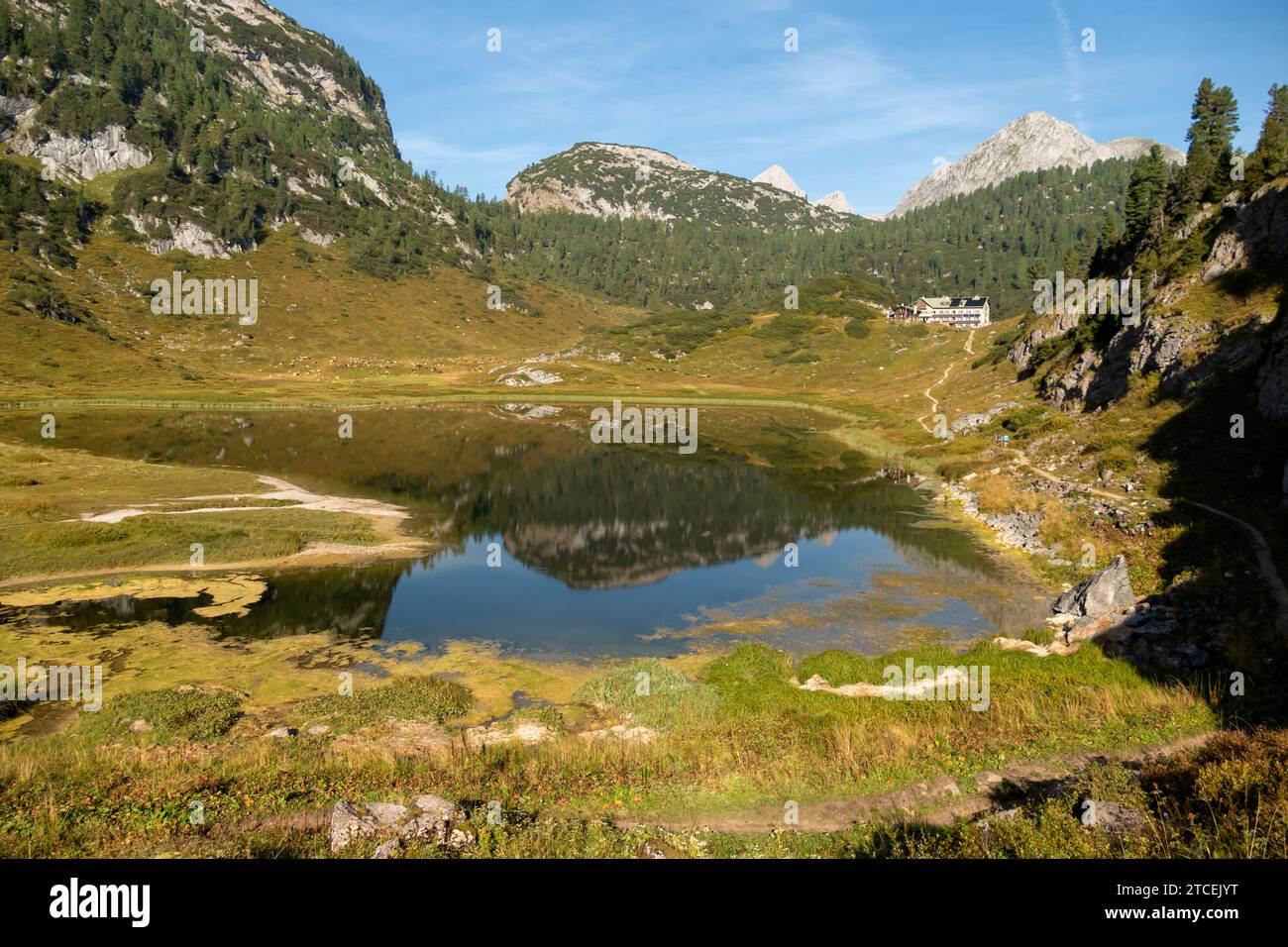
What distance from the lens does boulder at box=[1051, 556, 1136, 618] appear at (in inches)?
1394

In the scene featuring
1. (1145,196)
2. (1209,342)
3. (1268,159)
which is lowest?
(1209,342)

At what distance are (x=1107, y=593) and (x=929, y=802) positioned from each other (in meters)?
21.4

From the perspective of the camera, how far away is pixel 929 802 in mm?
20812

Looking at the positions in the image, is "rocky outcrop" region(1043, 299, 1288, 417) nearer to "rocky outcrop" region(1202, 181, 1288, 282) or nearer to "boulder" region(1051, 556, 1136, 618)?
"rocky outcrop" region(1202, 181, 1288, 282)

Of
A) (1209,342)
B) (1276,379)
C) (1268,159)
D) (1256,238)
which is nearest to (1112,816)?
(1276,379)

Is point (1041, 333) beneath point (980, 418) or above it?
above

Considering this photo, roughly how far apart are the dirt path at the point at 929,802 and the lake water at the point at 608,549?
14082 mm

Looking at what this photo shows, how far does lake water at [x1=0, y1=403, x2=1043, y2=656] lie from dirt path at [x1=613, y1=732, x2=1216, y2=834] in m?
14.1

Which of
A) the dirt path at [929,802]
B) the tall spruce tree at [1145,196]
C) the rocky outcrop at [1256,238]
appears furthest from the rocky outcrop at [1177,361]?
the tall spruce tree at [1145,196]

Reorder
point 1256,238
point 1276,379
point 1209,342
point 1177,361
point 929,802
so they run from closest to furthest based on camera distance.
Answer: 1. point 929,802
2. point 1276,379
3. point 1209,342
4. point 1177,361
5. point 1256,238

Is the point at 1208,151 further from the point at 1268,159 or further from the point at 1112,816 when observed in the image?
the point at 1112,816

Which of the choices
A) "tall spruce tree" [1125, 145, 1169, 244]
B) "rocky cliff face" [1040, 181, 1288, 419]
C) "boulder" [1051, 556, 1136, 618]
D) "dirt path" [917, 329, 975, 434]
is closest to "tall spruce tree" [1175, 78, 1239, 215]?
"tall spruce tree" [1125, 145, 1169, 244]
